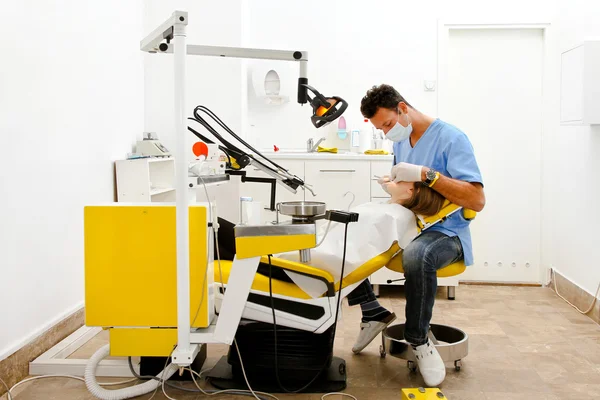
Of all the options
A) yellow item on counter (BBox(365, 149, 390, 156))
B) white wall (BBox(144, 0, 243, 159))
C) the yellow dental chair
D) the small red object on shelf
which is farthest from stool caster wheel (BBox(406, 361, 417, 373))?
white wall (BBox(144, 0, 243, 159))

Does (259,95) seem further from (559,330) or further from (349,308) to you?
(559,330)

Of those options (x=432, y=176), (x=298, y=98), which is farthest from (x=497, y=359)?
(x=298, y=98)

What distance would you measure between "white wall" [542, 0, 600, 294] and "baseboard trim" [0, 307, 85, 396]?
276 centimetres

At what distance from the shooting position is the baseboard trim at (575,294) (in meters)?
3.48

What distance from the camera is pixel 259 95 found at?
4.56 m

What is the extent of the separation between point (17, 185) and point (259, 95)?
2.23m

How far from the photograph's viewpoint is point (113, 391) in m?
2.39

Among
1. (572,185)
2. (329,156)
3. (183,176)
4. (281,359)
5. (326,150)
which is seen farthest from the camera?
(326,150)

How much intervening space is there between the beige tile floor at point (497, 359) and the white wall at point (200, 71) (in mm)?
1649

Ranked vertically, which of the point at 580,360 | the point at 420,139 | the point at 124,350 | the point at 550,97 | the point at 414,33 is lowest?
the point at 580,360

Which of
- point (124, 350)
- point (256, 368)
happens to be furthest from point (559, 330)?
point (124, 350)

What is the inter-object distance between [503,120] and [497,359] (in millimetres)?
2185

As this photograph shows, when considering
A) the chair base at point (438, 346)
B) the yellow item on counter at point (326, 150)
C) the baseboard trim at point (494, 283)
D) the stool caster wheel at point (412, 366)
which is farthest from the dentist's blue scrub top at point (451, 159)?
the baseboard trim at point (494, 283)

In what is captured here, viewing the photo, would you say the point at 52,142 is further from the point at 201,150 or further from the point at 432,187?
the point at 432,187
